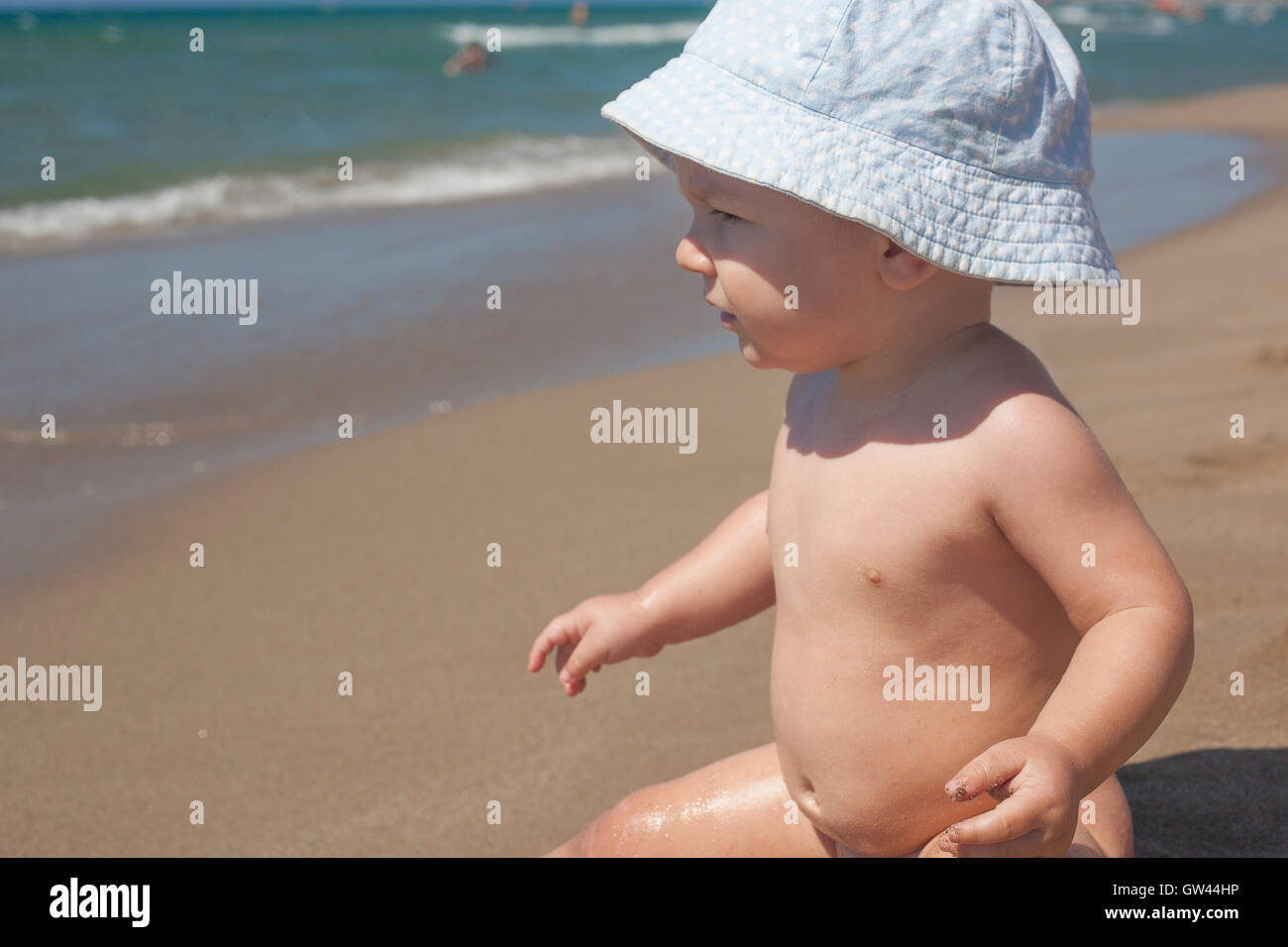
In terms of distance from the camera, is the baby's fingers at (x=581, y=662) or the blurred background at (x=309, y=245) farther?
the blurred background at (x=309, y=245)

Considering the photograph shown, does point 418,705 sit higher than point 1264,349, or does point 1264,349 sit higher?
point 1264,349

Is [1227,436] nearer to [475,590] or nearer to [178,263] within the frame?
[475,590]

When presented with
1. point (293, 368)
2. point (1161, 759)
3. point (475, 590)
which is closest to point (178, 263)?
point (293, 368)

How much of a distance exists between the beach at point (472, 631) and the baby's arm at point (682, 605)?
46cm

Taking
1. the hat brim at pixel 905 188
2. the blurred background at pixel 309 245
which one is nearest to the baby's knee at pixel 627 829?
the hat brim at pixel 905 188

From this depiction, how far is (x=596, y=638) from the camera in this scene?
2172 mm

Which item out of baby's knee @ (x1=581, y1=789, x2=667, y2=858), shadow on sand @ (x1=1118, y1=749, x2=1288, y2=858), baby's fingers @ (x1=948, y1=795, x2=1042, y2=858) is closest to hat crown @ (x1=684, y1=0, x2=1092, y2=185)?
baby's fingers @ (x1=948, y1=795, x2=1042, y2=858)

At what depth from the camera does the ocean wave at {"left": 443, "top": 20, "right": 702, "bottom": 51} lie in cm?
2664

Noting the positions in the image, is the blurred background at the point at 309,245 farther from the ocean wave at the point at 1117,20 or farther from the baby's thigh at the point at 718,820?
the ocean wave at the point at 1117,20

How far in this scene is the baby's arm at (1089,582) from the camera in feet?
4.99

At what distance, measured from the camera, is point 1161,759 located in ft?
8.03

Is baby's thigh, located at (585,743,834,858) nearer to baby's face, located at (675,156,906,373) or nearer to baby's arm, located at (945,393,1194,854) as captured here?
baby's arm, located at (945,393,1194,854)

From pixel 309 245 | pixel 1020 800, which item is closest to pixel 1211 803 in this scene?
pixel 1020 800

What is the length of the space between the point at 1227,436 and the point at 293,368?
3245 millimetres
